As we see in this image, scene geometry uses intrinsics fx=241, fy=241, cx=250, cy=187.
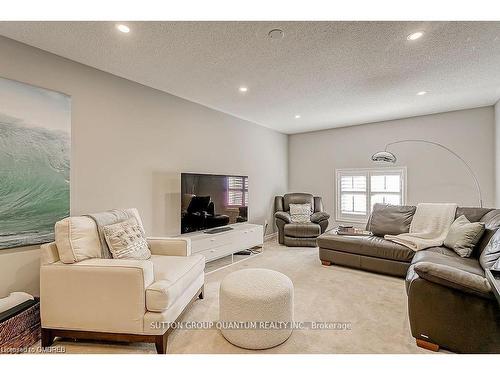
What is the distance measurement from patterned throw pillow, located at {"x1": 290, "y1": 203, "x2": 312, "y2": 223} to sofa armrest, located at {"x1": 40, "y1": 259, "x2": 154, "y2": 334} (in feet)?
12.4

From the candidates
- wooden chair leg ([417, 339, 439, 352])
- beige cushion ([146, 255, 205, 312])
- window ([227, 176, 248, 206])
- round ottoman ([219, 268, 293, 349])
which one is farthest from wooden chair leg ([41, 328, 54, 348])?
wooden chair leg ([417, 339, 439, 352])

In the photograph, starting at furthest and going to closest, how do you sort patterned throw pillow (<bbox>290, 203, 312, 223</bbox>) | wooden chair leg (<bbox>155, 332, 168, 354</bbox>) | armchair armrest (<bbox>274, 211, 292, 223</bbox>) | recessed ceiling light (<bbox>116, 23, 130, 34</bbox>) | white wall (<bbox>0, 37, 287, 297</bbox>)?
patterned throw pillow (<bbox>290, 203, 312, 223</bbox>) → armchair armrest (<bbox>274, 211, 292, 223</bbox>) → white wall (<bbox>0, 37, 287, 297</bbox>) → recessed ceiling light (<bbox>116, 23, 130, 34</bbox>) → wooden chair leg (<bbox>155, 332, 168, 354</bbox>)

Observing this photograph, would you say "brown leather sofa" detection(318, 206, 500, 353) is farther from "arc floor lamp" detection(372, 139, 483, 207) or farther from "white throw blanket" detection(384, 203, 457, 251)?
"arc floor lamp" detection(372, 139, 483, 207)

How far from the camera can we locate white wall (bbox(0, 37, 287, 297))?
7.30 ft

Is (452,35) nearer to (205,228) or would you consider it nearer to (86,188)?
(205,228)

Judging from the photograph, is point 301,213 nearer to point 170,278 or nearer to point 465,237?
point 465,237

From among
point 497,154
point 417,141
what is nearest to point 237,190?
point 417,141

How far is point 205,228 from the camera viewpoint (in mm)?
3639

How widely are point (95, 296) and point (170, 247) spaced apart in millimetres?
873

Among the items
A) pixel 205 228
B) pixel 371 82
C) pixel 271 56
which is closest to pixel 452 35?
pixel 371 82

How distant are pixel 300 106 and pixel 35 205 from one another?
3.67 metres

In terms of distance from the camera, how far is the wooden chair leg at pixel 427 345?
1.75 metres

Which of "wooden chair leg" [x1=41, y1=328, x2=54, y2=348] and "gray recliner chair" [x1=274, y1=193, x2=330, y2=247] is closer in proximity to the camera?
"wooden chair leg" [x1=41, y1=328, x2=54, y2=348]

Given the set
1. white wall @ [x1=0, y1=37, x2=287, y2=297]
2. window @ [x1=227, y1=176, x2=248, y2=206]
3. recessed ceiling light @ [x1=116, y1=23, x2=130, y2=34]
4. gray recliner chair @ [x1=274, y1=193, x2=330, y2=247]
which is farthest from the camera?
gray recliner chair @ [x1=274, y1=193, x2=330, y2=247]
